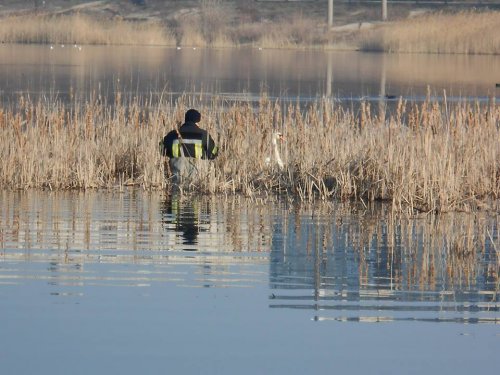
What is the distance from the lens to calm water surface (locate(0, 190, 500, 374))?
776 cm

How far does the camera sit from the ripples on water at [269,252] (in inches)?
372

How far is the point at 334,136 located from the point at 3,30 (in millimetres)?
47432

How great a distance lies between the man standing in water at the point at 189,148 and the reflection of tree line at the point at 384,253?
1554mm

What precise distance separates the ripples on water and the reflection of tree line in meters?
0.01

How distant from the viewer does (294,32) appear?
6469 centimetres

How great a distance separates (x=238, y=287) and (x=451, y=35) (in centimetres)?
4858

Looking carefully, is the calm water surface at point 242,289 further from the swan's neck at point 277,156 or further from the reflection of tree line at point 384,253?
the swan's neck at point 277,156

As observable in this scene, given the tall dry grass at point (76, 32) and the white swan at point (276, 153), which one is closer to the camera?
the white swan at point (276, 153)

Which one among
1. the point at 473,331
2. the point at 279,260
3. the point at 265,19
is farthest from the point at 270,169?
the point at 265,19

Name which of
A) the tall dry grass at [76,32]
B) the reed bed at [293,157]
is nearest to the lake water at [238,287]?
the reed bed at [293,157]

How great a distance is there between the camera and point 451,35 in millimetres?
57000

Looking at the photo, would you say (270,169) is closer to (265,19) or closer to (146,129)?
(146,129)

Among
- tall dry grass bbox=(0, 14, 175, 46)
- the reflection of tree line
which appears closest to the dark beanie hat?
the reflection of tree line

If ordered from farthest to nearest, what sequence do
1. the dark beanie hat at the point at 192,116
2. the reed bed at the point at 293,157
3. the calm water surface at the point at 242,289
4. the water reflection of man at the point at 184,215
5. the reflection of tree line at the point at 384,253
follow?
the dark beanie hat at the point at 192,116, the reed bed at the point at 293,157, the water reflection of man at the point at 184,215, the reflection of tree line at the point at 384,253, the calm water surface at the point at 242,289
